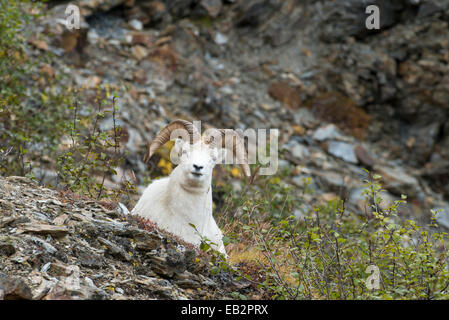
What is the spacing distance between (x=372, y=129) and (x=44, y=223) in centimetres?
1436

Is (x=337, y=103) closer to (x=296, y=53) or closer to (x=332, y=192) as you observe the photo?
(x=296, y=53)

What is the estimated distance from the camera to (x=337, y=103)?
1805 centimetres

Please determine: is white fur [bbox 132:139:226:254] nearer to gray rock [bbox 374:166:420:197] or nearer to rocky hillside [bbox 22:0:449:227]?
rocky hillside [bbox 22:0:449:227]

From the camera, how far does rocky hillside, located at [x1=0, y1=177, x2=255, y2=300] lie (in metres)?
4.64

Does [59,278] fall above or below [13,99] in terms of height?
below

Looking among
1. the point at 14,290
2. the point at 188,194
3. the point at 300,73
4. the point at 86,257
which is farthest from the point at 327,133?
the point at 14,290

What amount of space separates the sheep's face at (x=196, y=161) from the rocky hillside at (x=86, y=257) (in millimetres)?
1040

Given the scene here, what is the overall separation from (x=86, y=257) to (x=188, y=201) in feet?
6.98

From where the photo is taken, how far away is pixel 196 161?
6.87 meters

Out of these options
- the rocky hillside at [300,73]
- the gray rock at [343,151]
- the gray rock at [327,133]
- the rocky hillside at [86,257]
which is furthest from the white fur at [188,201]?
the gray rock at [327,133]

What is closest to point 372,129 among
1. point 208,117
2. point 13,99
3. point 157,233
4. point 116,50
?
point 208,117

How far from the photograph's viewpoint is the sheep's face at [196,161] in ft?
22.5

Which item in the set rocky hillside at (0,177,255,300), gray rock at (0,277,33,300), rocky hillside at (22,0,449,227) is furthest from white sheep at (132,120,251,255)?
rocky hillside at (22,0,449,227)

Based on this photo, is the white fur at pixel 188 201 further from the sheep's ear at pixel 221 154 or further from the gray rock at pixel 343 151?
the gray rock at pixel 343 151
